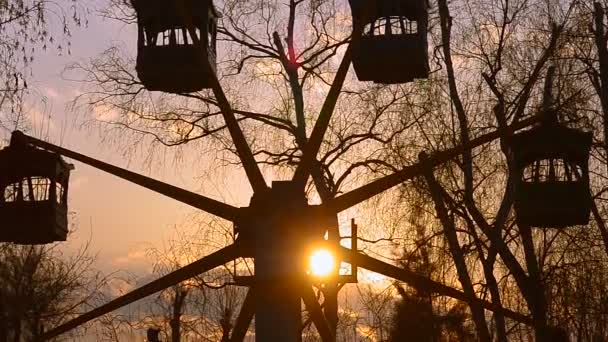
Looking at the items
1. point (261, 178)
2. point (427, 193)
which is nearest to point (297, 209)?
point (261, 178)

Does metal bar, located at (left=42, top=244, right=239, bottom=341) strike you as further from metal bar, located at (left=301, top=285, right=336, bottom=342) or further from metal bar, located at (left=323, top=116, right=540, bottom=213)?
metal bar, located at (left=323, top=116, right=540, bottom=213)

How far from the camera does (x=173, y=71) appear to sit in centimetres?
1063

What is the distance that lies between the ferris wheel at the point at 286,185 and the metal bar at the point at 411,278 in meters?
0.01

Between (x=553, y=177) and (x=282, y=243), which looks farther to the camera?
(x=553, y=177)

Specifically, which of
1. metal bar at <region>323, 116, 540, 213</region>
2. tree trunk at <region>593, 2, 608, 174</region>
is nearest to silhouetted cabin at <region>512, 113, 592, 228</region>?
metal bar at <region>323, 116, 540, 213</region>

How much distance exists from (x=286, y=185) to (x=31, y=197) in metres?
2.76

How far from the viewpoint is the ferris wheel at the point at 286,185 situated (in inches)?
341

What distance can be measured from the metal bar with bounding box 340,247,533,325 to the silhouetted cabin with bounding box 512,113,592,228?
1009mm

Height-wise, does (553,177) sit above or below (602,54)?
below

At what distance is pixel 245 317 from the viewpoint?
8.84 meters

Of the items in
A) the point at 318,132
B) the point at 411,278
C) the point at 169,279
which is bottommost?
the point at 411,278

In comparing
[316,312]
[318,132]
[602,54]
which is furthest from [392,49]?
[602,54]

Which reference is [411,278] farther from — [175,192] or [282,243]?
[175,192]

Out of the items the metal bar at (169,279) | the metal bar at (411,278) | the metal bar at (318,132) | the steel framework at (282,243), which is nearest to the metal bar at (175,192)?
the steel framework at (282,243)
